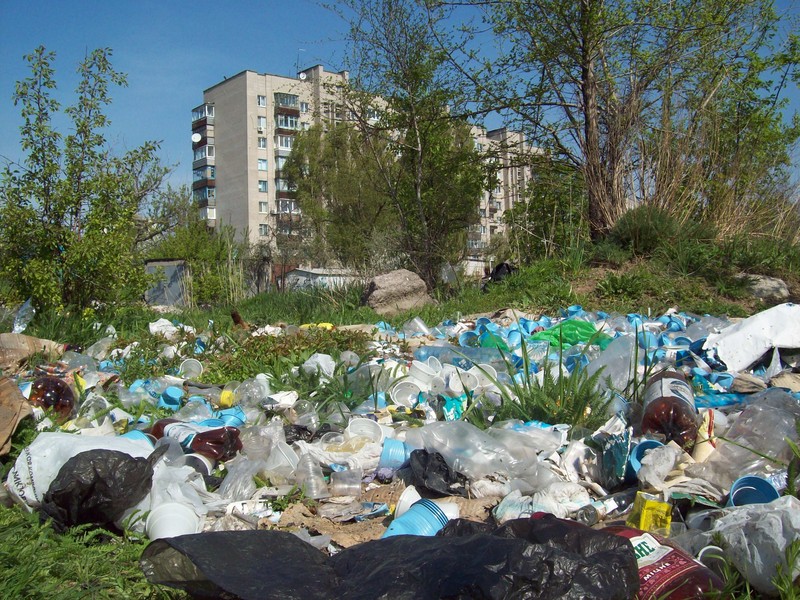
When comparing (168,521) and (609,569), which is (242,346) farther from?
(609,569)

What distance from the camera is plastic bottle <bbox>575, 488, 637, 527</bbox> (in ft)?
8.27

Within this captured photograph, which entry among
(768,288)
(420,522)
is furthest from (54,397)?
(768,288)

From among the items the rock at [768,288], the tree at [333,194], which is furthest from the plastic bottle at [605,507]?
the tree at [333,194]

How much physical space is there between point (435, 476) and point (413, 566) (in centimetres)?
117

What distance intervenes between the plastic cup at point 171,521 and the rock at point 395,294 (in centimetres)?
655

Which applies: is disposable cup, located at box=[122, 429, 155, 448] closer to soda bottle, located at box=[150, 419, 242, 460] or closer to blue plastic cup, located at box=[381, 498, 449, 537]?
soda bottle, located at box=[150, 419, 242, 460]

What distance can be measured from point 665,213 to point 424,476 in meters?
7.09

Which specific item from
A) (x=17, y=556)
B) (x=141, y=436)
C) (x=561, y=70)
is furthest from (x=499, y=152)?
(x=17, y=556)

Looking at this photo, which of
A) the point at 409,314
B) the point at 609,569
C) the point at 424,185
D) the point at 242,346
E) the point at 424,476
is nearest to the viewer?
the point at 609,569

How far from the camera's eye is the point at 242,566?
6.17ft

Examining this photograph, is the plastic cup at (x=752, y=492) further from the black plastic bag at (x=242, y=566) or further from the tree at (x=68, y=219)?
the tree at (x=68, y=219)

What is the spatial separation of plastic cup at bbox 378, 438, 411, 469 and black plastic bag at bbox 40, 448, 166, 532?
1095 mm

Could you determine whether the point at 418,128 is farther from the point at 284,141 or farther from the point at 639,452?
the point at 284,141

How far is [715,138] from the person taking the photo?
9.39 m
